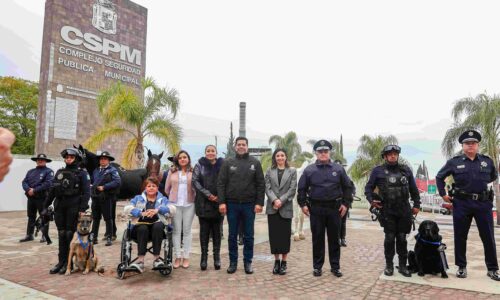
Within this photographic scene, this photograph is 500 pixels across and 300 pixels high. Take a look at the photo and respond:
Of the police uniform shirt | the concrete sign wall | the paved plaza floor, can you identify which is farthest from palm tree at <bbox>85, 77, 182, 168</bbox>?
the police uniform shirt

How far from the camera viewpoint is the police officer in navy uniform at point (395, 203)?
16.3 feet

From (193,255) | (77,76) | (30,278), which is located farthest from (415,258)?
(77,76)

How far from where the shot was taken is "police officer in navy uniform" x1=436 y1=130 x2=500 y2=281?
4.89m

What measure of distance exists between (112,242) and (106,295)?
3477 mm

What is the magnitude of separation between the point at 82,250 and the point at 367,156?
799 inches

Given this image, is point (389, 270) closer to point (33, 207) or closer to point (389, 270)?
point (389, 270)

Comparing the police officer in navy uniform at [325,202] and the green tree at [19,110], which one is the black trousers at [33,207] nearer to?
the police officer in navy uniform at [325,202]

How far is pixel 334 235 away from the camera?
5.11 m

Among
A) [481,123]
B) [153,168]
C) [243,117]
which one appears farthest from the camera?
[243,117]

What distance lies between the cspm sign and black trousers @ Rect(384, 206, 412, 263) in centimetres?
1978

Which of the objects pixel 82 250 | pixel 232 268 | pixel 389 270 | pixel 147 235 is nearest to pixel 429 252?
pixel 389 270

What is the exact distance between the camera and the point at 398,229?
504 centimetres

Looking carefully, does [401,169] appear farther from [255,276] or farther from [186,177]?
[186,177]

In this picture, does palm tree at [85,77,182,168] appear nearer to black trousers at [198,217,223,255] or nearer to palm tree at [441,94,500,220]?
black trousers at [198,217,223,255]
